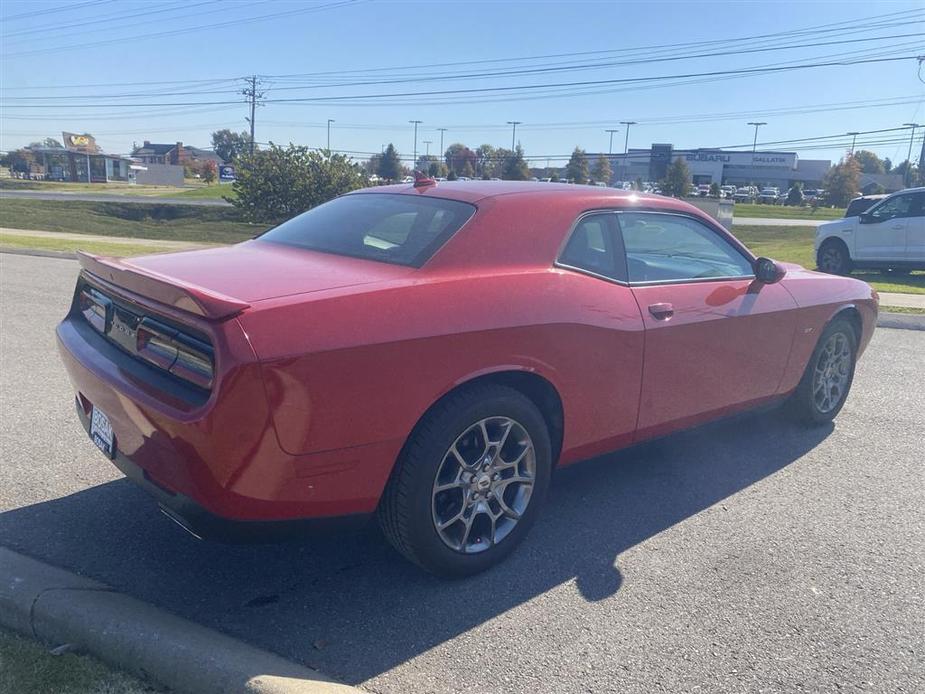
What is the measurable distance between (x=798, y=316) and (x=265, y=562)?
3.41m

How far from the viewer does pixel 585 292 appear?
370 cm

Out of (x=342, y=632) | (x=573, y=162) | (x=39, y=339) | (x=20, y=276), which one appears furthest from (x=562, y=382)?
(x=573, y=162)

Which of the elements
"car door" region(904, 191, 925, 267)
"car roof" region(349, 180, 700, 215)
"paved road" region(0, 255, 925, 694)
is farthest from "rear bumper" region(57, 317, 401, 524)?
"car door" region(904, 191, 925, 267)

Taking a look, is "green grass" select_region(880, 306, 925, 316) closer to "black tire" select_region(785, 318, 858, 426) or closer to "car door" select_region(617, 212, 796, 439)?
"black tire" select_region(785, 318, 858, 426)

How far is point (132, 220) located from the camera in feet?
129

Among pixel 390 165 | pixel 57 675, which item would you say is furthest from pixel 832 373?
pixel 390 165

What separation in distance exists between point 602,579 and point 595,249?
155cm

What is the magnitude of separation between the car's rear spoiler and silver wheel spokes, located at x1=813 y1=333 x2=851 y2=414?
13.1 feet

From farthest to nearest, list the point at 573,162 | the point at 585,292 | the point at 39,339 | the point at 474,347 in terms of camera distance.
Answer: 1. the point at 573,162
2. the point at 39,339
3. the point at 585,292
4. the point at 474,347

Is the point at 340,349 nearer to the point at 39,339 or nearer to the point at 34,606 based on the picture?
the point at 34,606

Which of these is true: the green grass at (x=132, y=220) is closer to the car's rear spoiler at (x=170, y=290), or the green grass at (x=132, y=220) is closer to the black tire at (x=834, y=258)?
the black tire at (x=834, y=258)

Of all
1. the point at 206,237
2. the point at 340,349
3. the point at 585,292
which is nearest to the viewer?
the point at 340,349

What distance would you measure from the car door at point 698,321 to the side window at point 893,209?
12222mm

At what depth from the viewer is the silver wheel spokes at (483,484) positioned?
3.25 meters
